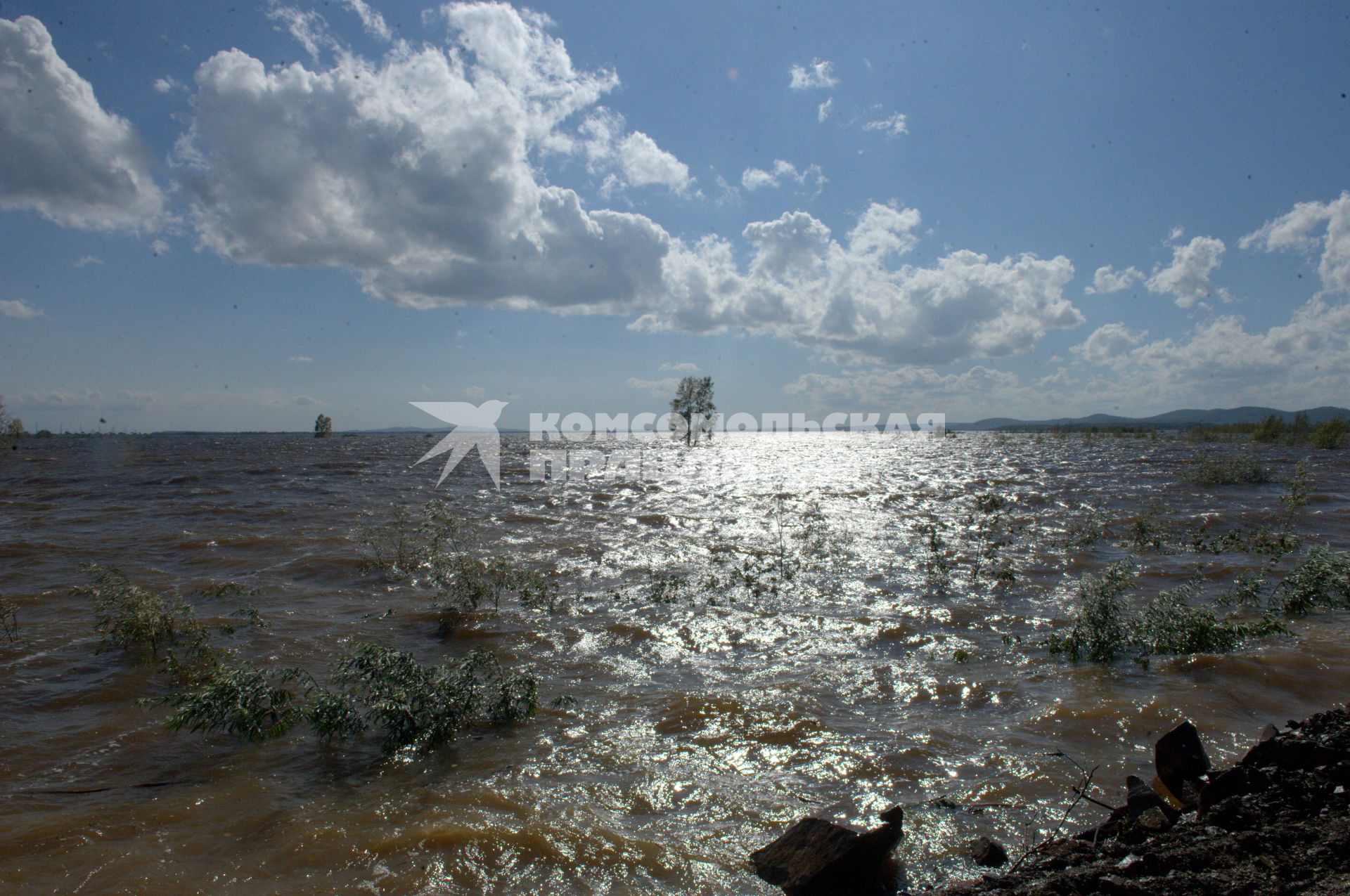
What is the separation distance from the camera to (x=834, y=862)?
4125 millimetres

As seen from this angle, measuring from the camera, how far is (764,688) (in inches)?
307

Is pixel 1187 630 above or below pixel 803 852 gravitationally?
above

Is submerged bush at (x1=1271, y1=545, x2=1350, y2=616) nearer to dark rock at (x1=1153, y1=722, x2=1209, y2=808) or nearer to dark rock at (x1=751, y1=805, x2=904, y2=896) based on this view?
dark rock at (x1=1153, y1=722, x2=1209, y2=808)

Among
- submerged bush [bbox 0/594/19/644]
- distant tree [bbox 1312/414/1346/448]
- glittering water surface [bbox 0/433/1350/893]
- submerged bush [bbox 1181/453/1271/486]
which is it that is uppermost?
distant tree [bbox 1312/414/1346/448]

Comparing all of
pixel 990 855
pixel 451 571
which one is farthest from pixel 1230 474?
pixel 451 571

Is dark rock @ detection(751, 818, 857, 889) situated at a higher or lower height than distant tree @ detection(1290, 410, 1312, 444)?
lower

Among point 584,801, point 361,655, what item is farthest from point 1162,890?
point 361,655

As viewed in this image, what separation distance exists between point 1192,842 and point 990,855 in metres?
1.17

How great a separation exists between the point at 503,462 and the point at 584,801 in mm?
46549

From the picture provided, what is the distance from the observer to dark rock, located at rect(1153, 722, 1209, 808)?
482 cm

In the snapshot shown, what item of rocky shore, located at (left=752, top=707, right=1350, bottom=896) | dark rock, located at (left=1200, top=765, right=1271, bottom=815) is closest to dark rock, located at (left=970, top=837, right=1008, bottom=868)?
rocky shore, located at (left=752, top=707, right=1350, bottom=896)

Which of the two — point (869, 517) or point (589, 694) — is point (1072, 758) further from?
point (869, 517)

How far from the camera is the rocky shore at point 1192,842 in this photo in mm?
3418

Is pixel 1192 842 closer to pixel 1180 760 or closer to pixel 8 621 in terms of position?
pixel 1180 760
